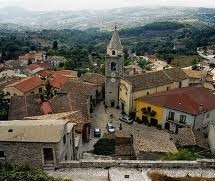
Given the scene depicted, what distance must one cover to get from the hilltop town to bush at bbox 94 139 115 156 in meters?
0.10

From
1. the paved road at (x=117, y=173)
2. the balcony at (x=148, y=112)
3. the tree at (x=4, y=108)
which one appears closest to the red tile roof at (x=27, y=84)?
the tree at (x=4, y=108)

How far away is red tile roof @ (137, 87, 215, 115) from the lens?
1848 inches

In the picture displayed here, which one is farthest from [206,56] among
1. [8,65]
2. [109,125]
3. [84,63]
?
[109,125]

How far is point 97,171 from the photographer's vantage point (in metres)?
24.3

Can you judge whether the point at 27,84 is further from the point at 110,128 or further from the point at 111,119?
the point at 110,128

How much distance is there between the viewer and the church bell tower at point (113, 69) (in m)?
52.4

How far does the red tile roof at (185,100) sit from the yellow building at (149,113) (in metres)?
0.66

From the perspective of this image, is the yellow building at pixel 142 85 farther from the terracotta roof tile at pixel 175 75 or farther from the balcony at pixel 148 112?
the balcony at pixel 148 112

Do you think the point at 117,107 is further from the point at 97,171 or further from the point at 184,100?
the point at 97,171

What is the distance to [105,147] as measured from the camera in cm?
3866

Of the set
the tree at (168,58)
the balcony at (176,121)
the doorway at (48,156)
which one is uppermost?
the doorway at (48,156)

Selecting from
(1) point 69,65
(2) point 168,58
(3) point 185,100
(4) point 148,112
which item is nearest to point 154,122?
(4) point 148,112

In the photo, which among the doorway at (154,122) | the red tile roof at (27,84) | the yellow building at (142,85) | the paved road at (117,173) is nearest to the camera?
the paved road at (117,173)

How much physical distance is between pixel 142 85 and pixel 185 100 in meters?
7.86
